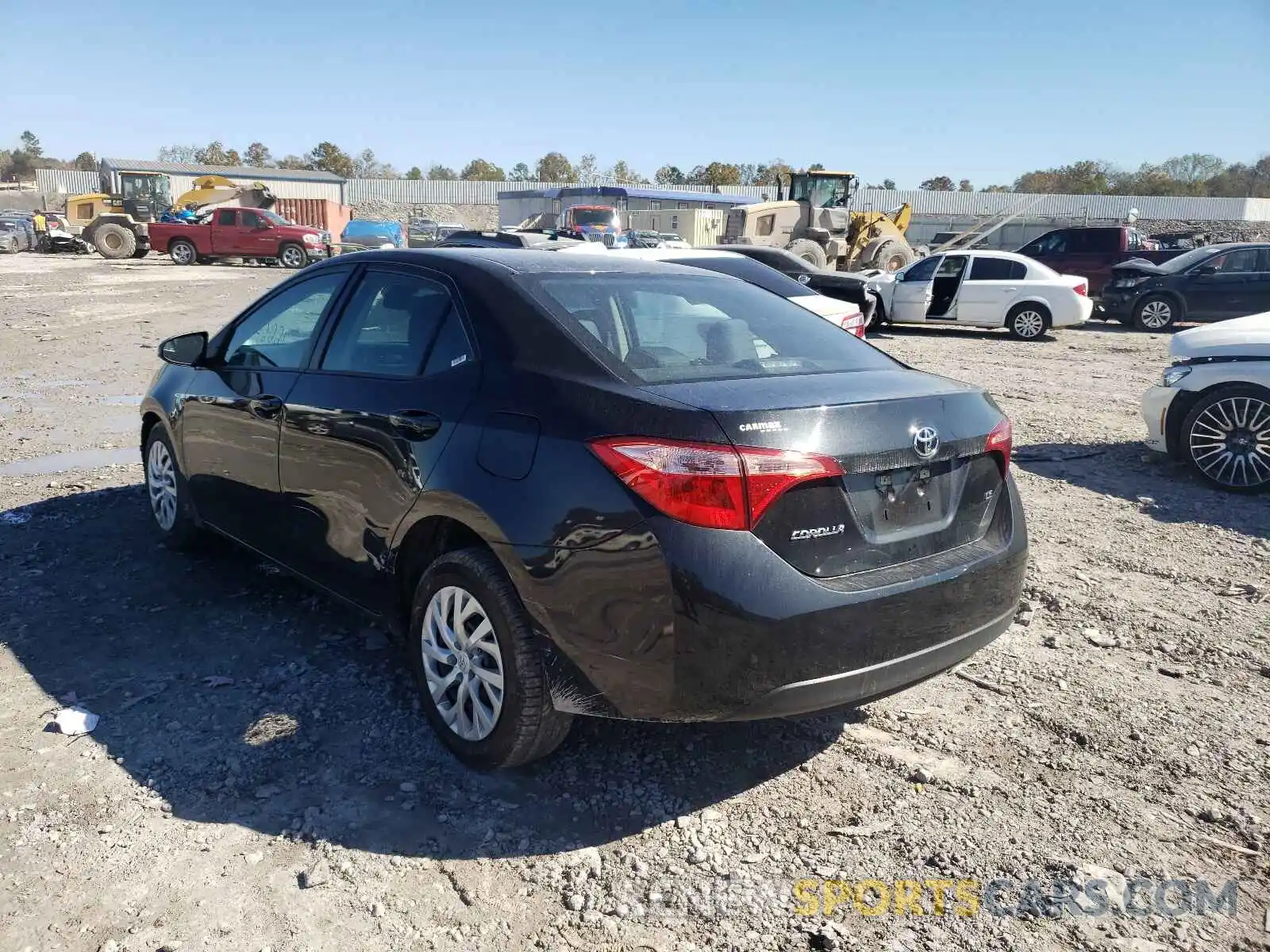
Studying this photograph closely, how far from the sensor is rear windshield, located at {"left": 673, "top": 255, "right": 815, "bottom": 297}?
9.67m

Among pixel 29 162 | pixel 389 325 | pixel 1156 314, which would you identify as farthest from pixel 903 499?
pixel 29 162

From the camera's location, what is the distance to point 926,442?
2.94m

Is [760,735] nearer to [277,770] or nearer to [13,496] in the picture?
[277,770]

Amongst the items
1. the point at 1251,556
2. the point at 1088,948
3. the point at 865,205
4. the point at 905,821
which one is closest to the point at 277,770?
the point at 905,821

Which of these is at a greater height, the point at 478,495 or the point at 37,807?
the point at 478,495

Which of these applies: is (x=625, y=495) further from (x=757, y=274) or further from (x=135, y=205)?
(x=135, y=205)

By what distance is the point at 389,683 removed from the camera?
3910 millimetres

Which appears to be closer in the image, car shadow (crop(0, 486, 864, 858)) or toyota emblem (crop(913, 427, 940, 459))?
toyota emblem (crop(913, 427, 940, 459))

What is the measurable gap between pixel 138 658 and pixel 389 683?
112 cm

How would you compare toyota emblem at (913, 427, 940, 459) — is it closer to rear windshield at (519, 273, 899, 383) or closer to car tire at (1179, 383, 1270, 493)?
rear windshield at (519, 273, 899, 383)

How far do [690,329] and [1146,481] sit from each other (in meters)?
5.21

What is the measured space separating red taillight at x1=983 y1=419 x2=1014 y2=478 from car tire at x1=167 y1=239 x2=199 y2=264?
34838 mm

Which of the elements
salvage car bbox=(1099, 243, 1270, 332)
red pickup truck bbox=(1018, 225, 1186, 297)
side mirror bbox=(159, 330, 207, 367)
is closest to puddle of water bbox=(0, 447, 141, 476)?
side mirror bbox=(159, 330, 207, 367)

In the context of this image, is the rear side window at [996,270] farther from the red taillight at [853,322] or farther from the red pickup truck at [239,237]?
the red pickup truck at [239,237]
